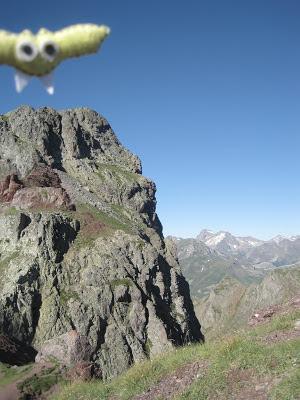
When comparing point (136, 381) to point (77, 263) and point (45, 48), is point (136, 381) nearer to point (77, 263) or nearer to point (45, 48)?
point (45, 48)

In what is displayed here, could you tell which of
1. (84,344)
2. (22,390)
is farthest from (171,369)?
(84,344)

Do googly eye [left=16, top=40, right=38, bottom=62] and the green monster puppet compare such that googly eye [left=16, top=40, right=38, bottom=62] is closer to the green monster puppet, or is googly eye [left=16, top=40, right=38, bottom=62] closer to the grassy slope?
the green monster puppet

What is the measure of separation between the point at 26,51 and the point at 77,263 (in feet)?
202

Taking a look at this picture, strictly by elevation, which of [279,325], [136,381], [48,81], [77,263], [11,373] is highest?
[77,263]

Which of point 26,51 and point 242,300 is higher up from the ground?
point 26,51

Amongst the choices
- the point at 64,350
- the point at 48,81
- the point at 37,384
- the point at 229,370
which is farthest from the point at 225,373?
the point at 64,350

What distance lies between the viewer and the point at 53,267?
202 ft

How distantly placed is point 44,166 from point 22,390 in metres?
61.6

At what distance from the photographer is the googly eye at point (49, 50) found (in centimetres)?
377

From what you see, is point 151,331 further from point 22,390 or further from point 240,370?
point 240,370

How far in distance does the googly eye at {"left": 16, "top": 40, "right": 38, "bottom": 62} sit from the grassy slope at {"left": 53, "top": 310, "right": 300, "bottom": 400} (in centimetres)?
1460

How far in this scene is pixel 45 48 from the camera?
3.78 m

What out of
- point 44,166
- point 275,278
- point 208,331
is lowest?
point 208,331

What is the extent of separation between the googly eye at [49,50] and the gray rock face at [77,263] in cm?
5204
